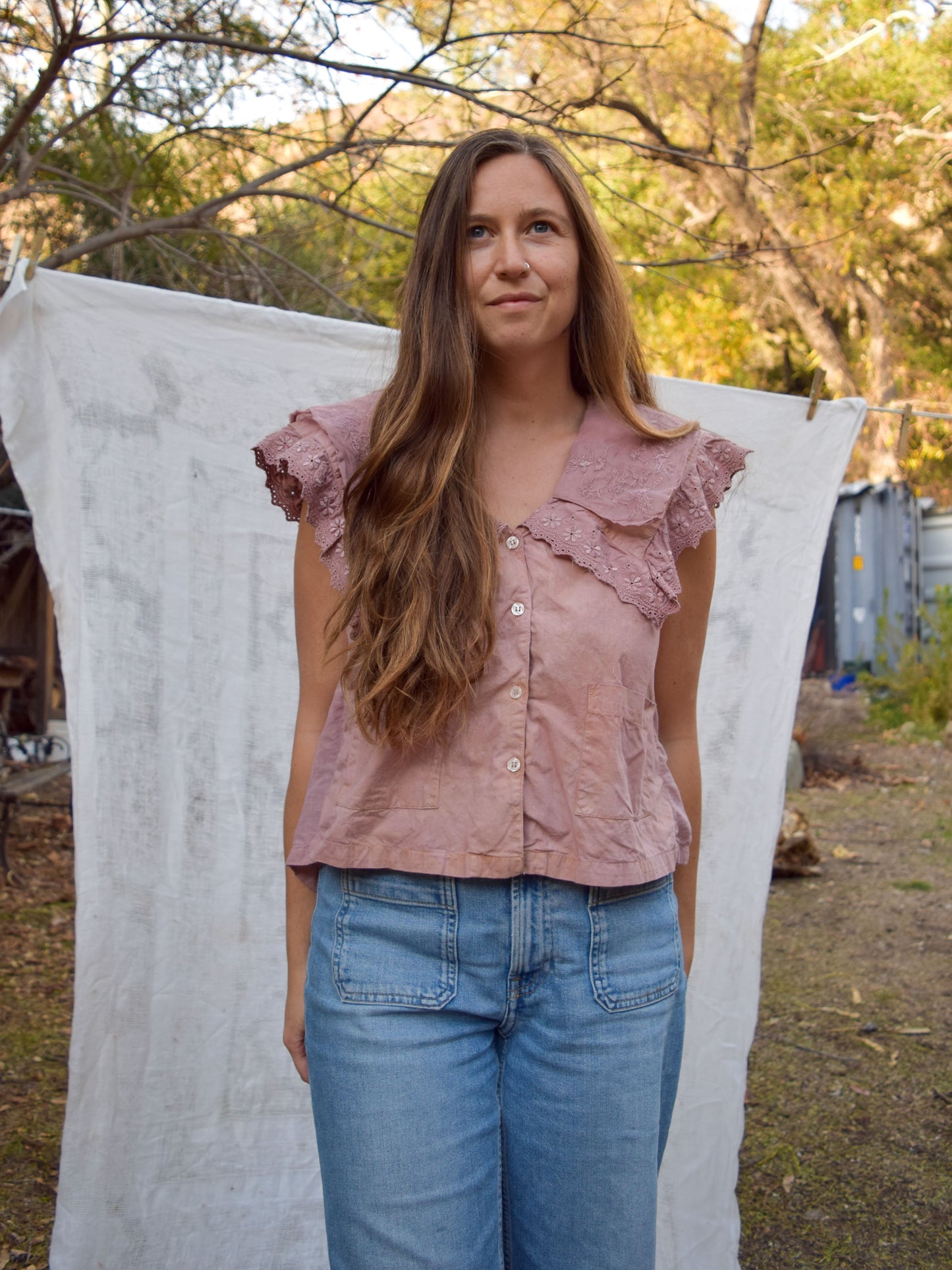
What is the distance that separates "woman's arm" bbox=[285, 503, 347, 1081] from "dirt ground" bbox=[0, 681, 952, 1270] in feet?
4.22

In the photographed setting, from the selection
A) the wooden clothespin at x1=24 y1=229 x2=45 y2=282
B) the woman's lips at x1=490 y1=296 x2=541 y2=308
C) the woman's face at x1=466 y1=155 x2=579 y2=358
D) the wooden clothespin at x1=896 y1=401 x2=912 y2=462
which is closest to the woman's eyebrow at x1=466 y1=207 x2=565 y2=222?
the woman's face at x1=466 y1=155 x2=579 y2=358

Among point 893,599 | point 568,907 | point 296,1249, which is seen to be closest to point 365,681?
point 568,907

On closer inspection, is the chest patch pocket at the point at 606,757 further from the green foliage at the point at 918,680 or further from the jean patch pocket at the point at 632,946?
the green foliage at the point at 918,680

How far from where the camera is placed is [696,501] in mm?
A: 1603

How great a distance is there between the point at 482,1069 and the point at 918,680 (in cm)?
930

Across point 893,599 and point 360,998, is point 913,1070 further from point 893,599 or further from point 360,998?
point 893,599

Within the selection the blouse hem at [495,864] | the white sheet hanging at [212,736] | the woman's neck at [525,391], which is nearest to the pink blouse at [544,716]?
the blouse hem at [495,864]

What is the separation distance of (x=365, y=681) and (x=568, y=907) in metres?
0.37

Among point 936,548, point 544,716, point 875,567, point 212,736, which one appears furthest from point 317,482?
point 936,548

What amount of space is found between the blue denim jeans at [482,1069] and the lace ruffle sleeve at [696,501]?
49cm

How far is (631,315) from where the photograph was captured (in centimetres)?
176

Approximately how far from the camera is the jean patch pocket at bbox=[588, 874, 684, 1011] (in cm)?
139

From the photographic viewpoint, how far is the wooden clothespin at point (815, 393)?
98.0 inches

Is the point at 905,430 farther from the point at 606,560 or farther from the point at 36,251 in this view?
the point at 36,251
